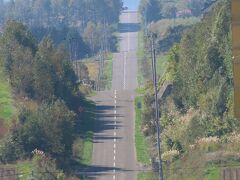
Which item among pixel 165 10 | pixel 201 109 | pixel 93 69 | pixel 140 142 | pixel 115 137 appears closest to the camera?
pixel 201 109

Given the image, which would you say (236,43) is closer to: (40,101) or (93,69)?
(40,101)

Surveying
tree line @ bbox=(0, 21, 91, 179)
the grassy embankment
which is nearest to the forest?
tree line @ bbox=(0, 21, 91, 179)

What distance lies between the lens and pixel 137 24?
151m

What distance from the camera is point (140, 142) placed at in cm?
4531

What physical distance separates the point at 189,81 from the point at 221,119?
30.3 ft

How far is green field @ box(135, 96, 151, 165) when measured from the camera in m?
40.6

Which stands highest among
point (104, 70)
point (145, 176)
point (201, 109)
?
point (104, 70)

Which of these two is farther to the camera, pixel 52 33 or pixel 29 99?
pixel 52 33

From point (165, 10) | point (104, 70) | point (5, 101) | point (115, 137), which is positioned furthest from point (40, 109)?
point (165, 10)

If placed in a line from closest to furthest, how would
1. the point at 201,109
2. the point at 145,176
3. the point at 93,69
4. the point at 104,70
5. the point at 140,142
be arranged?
the point at 145,176
the point at 201,109
the point at 140,142
the point at 104,70
the point at 93,69

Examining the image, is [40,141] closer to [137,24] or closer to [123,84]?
[123,84]

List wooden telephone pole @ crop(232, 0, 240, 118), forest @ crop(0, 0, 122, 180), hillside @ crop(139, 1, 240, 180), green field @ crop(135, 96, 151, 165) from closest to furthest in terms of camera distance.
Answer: wooden telephone pole @ crop(232, 0, 240, 118), hillside @ crop(139, 1, 240, 180), forest @ crop(0, 0, 122, 180), green field @ crop(135, 96, 151, 165)

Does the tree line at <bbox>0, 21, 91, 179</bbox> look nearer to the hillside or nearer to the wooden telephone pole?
the hillside

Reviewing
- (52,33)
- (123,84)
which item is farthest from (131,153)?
(52,33)
